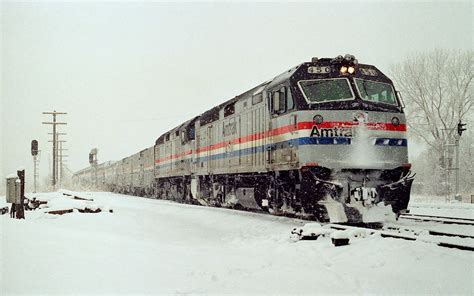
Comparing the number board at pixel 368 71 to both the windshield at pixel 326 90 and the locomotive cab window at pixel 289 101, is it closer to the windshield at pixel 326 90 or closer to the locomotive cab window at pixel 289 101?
the windshield at pixel 326 90

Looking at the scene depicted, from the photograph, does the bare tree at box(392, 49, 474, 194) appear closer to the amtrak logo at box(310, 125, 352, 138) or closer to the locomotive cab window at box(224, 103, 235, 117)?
the locomotive cab window at box(224, 103, 235, 117)

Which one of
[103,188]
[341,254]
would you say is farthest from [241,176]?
[103,188]

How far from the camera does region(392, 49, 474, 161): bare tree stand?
1251 inches

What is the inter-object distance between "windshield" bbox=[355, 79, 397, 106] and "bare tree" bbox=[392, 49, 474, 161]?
72.5 ft

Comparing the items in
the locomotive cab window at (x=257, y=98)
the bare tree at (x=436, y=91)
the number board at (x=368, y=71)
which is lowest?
the locomotive cab window at (x=257, y=98)

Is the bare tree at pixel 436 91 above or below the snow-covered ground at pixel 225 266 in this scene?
above

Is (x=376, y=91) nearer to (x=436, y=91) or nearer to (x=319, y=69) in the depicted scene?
(x=319, y=69)

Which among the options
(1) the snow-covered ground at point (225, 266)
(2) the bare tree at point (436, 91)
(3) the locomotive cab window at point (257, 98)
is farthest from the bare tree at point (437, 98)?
(1) the snow-covered ground at point (225, 266)

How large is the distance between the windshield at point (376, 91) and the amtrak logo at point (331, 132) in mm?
998

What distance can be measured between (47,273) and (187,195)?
56.1 feet

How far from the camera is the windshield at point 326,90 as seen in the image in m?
10.8

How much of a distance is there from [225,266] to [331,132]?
5119 mm

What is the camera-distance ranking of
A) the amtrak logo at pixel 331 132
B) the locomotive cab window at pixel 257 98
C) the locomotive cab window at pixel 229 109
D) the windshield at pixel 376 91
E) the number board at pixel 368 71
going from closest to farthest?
the amtrak logo at pixel 331 132 → the windshield at pixel 376 91 → the number board at pixel 368 71 → the locomotive cab window at pixel 257 98 → the locomotive cab window at pixel 229 109

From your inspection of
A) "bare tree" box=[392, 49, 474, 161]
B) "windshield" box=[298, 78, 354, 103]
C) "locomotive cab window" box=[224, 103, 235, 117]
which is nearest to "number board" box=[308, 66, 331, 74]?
"windshield" box=[298, 78, 354, 103]
